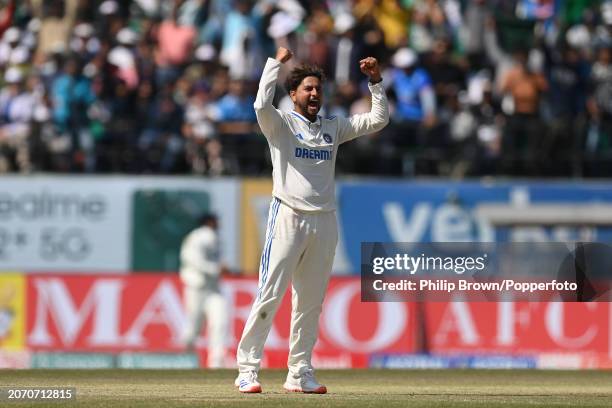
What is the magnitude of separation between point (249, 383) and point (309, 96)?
6.80 feet

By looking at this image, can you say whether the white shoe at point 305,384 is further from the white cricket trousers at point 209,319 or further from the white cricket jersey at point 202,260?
the white cricket jersey at point 202,260

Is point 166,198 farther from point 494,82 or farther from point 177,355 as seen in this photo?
point 494,82

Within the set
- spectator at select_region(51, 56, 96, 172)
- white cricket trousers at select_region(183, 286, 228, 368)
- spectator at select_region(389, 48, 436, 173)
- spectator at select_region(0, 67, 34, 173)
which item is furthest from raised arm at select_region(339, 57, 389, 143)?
spectator at select_region(0, 67, 34, 173)

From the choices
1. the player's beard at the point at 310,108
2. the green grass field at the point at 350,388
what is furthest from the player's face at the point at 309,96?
the green grass field at the point at 350,388

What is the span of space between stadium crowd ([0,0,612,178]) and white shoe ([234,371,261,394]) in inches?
342

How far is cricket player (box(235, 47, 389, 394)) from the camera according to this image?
1055cm

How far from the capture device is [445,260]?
1147cm

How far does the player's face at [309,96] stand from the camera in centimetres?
1060

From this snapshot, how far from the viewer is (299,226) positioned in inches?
416

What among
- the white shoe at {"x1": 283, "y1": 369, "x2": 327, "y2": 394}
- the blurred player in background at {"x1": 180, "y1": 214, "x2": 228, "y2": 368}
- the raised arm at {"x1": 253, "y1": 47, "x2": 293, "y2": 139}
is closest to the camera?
the raised arm at {"x1": 253, "y1": 47, "x2": 293, "y2": 139}

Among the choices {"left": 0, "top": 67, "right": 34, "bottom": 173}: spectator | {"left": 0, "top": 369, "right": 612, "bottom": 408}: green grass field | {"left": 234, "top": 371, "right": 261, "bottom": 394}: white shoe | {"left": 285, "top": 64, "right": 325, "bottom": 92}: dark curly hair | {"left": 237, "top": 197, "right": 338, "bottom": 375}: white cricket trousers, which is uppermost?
{"left": 285, "top": 64, "right": 325, "bottom": 92}: dark curly hair

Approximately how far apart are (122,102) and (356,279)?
4.09 meters

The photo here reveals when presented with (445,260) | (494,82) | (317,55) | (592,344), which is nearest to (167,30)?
(317,55)

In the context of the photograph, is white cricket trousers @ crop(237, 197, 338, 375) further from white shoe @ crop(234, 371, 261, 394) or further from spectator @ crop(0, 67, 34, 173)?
spectator @ crop(0, 67, 34, 173)
